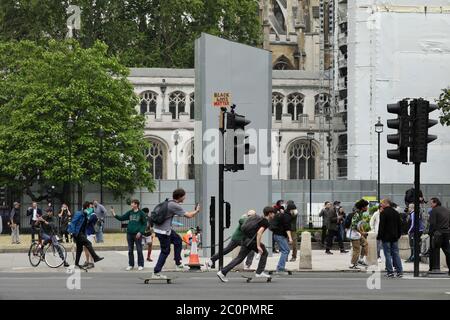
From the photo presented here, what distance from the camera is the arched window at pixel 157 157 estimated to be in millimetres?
85562

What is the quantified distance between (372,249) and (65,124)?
115 feet

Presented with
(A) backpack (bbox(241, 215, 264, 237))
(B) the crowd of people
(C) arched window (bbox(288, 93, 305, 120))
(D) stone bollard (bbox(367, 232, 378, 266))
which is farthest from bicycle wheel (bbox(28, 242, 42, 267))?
(C) arched window (bbox(288, 93, 305, 120))

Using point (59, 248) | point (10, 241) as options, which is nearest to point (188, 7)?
point (10, 241)

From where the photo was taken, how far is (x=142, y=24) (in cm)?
9250

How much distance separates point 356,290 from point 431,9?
173 ft

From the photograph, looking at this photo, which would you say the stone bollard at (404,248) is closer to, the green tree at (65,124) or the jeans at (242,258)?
the jeans at (242,258)

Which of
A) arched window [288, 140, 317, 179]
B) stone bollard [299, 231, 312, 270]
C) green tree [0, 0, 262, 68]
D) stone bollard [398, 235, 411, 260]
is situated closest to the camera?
stone bollard [299, 231, 312, 270]

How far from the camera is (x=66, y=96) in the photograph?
67.9 m

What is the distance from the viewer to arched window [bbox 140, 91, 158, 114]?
A: 86938mm

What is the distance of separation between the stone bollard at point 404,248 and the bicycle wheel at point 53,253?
420 inches

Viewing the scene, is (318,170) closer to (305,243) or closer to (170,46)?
(170,46)

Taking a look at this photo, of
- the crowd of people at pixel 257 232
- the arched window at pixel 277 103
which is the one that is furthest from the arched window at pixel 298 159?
the crowd of people at pixel 257 232

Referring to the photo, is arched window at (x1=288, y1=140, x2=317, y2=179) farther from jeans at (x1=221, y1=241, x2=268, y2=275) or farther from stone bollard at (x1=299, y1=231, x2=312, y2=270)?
jeans at (x1=221, y1=241, x2=268, y2=275)

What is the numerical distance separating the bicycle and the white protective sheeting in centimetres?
4188
